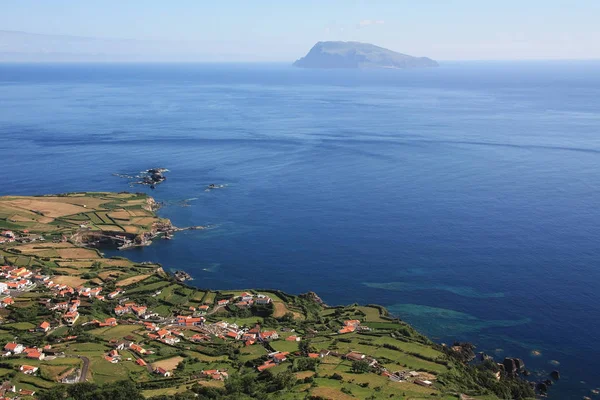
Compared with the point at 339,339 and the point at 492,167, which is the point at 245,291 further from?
the point at 492,167

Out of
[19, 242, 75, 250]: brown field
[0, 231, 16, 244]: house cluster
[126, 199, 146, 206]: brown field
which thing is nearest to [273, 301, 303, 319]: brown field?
[19, 242, 75, 250]: brown field

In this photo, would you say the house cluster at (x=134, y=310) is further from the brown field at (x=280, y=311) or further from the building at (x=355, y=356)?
the building at (x=355, y=356)

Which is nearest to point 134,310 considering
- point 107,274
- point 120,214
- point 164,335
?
point 164,335

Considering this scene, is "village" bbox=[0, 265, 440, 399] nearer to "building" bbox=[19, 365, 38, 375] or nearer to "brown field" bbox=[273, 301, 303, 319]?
"building" bbox=[19, 365, 38, 375]

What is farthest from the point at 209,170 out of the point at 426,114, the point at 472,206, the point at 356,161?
the point at 426,114

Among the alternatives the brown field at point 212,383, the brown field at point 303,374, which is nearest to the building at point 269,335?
the brown field at point 303,374

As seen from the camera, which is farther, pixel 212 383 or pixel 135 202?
pixel 135 202

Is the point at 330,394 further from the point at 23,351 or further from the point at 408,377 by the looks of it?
the point at 23,351

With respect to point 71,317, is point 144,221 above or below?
above
